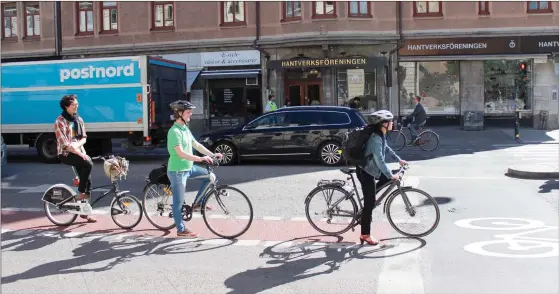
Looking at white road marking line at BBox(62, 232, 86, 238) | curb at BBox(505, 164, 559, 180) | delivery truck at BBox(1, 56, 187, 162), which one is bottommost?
white road marking line at BBox(62, 232, 86, 238)

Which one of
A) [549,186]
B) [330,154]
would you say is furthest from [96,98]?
[549,186]

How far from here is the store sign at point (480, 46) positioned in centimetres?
2266

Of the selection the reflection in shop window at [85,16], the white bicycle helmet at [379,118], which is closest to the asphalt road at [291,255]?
the white bicycle helmet at [379,118]

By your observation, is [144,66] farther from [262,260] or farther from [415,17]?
[415,17]

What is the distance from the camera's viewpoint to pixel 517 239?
629 cm

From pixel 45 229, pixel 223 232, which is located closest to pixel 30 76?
pixel 45 229

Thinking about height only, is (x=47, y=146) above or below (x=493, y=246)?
above

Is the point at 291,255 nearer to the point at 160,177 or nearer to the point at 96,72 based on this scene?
the point at 160,177

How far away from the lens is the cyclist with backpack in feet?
20.1

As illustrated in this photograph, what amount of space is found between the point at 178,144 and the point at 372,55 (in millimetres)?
18214

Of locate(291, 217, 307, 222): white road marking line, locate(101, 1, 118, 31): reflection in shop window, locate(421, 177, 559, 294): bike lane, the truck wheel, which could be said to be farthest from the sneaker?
locate(101, 1, 118, 31): reflection in shop window

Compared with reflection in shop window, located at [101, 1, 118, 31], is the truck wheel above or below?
below

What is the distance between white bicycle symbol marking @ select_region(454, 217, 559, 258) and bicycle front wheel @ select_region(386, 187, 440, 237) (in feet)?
1.82

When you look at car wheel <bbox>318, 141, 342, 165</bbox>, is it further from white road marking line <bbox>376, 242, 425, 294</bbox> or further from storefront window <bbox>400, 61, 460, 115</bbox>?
storefront window <bbox>400, 61, 460, 115</bbox>
